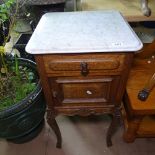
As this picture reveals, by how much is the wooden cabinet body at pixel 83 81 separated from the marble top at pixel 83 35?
0.04 m

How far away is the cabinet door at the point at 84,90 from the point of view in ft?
2.66

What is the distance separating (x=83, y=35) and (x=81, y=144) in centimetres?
77

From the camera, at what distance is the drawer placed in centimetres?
72

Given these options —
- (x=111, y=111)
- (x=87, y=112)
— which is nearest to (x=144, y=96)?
(x=111, y=111)

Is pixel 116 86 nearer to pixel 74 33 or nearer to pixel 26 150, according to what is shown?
pixel 74 33

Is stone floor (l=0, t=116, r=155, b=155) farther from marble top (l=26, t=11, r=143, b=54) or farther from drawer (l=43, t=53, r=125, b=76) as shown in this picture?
marble top (l=26, t=11, r=143, b=54)

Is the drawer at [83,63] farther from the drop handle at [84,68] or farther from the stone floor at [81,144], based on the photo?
the stone floor at [81,144]

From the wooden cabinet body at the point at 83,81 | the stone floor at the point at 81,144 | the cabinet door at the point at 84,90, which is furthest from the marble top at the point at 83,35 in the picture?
the stone floor at the point at 81,144

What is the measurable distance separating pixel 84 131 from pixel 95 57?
0.73 metres

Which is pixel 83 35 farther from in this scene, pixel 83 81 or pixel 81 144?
pixel 81 144

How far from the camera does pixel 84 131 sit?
129 cm

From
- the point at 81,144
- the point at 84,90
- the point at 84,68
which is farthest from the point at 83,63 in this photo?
the point at 81,144

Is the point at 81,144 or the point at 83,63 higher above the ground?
the point at 83,63

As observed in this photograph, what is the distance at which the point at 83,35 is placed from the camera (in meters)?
0.75
